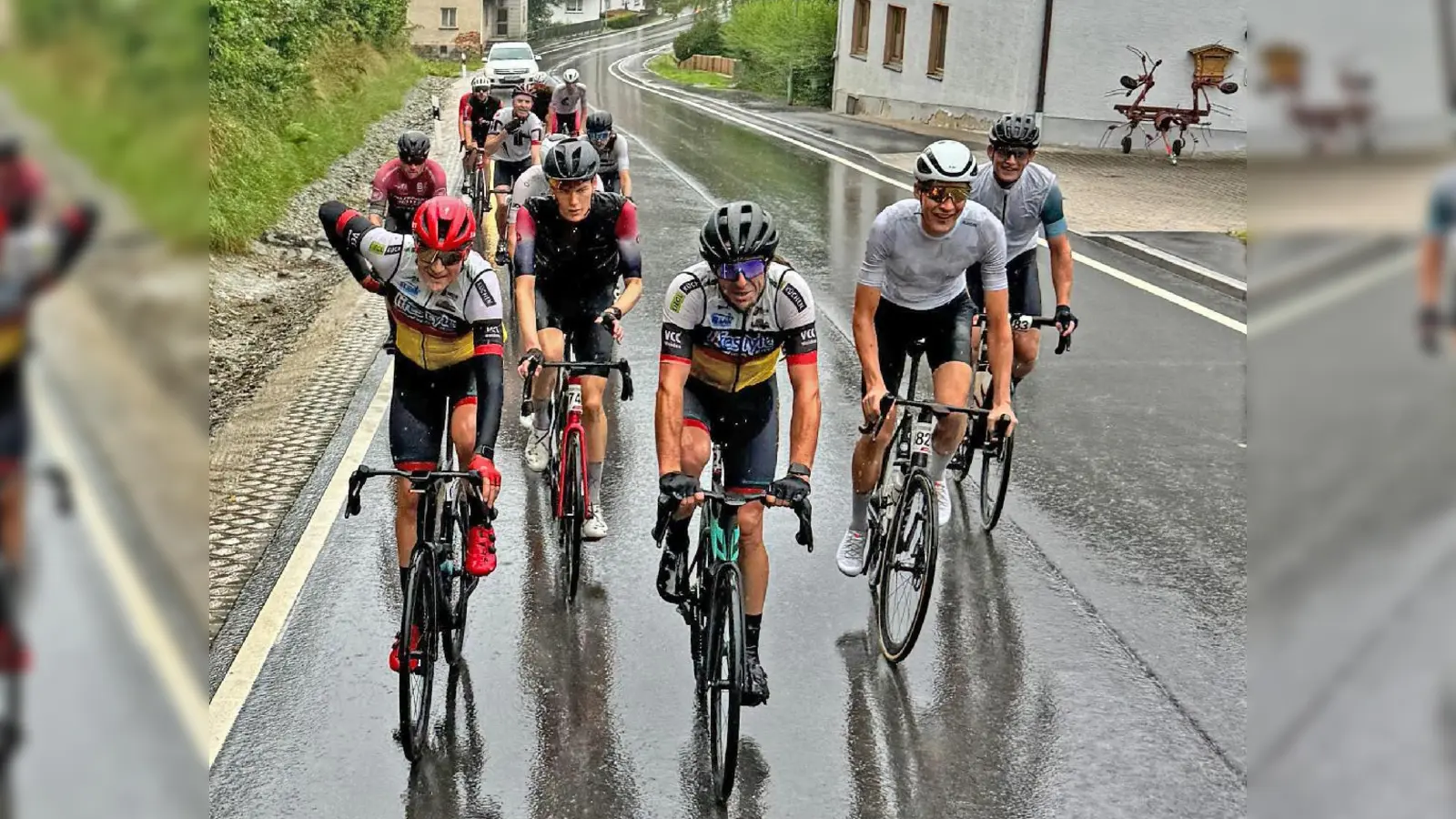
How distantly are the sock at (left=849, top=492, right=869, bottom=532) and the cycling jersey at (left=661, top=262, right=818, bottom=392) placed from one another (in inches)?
66.6

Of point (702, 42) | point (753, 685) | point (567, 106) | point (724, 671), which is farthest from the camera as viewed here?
point (702, 42)

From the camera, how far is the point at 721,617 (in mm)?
5109

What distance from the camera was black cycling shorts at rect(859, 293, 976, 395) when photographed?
6.69 meters

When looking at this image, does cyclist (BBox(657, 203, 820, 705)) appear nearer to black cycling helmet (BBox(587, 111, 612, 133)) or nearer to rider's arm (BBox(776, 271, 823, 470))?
rider's arm (BBox(776, 271, 823, 470))

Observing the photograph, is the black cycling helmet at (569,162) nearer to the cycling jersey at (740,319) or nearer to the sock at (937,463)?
the cycling jersey at (740,319)

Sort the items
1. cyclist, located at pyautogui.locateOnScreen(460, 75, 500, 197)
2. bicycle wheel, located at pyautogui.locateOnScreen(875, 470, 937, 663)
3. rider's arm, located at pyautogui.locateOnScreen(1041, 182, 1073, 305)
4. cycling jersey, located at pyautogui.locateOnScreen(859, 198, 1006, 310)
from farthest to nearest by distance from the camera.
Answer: cyclist, located at pyautogui.locateOnScreen(460, 75, 500, 197) → rider's arm, located at pyautogui.locateOnScreen(1041, 182, 1073, 305) → cycling jersey, located at pyautogui.locateOnScreen(859, 198, 1006, 310) → bicycle wheel, located at pyautogui.locateOnScreen(875, 470, 937, 663)

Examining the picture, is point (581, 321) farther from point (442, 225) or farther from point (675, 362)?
point (442, 225)

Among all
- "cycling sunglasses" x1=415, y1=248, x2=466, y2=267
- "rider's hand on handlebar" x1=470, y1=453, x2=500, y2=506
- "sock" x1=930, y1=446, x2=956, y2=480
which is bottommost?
"sock" x1=930, y1=446, x2=956, y2=480

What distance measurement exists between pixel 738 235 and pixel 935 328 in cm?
199

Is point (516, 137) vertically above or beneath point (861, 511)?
above

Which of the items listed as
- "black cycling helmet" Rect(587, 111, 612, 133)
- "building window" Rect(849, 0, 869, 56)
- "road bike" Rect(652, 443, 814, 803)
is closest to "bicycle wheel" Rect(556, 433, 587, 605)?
"road bike" Rect(652, 443, 814, 803)
